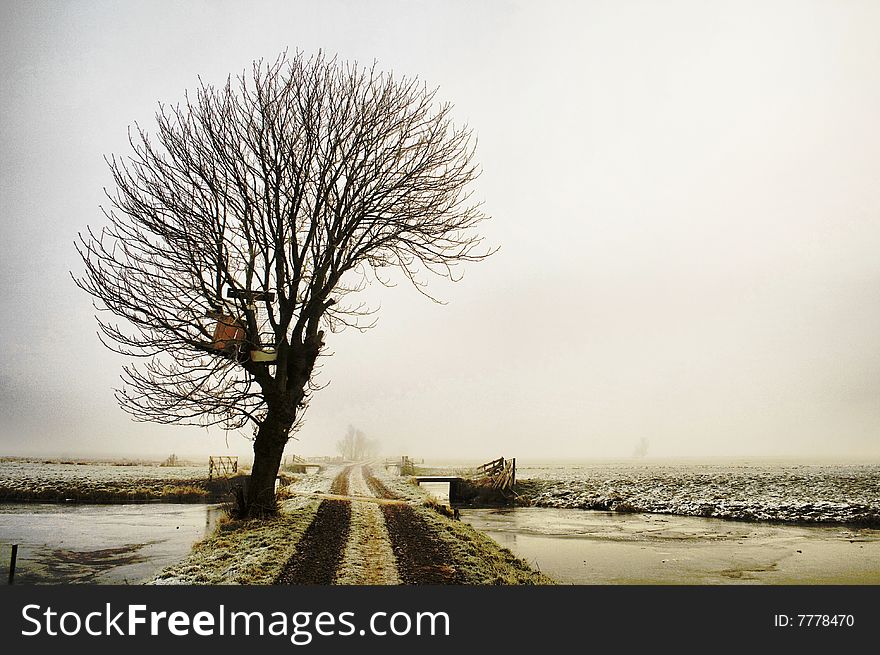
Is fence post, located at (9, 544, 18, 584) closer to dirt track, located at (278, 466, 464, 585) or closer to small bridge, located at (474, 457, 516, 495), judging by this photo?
dirt track, located at (278, 466, 464, 585)

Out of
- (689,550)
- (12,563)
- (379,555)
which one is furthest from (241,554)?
(689,550)

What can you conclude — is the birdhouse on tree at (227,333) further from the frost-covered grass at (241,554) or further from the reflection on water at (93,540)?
the reflection on water at (93,540)

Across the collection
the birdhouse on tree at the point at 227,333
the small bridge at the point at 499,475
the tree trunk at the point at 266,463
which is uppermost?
the birdhouse on tree at the point at 227,333

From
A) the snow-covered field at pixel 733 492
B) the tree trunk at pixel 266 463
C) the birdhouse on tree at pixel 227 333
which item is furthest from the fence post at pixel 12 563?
the snow-covered field at pixel 733 492

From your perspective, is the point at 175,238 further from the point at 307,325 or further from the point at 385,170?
the point at 385,170

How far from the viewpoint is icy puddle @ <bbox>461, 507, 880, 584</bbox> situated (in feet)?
26.1

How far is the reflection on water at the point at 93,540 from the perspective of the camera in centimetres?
781

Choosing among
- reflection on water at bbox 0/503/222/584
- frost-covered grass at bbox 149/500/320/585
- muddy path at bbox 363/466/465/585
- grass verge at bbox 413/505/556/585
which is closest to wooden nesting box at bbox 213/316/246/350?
frost-covered grass at bbox 149/500/320/585

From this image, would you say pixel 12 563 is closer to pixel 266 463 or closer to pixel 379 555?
pixel 266 463

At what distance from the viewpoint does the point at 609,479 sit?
751 inches

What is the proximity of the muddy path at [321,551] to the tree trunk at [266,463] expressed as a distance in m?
0.97

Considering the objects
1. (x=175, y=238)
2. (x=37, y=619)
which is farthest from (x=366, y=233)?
(x=37, y=619)

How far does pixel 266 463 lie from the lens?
32.0 ft

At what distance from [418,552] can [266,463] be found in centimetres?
343
